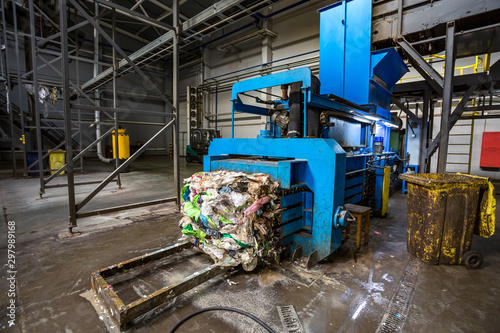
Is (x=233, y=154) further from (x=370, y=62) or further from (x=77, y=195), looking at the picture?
(x=77, y=195)

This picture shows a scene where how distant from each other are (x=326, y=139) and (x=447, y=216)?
5.34ft

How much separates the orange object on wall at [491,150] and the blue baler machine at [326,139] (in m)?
4.92

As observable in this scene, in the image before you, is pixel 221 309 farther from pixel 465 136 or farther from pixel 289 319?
pixel 465 136

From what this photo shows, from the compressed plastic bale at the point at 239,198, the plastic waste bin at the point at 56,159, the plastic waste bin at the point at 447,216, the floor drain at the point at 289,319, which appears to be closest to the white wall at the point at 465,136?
the plastic waste bin at the point at 447,216

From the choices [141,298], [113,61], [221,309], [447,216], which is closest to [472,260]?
[447,216]

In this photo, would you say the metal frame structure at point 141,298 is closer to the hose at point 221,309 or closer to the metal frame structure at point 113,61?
the hose at point 221,309

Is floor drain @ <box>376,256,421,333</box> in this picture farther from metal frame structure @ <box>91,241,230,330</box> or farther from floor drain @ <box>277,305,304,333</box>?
metal frame structure @ <box>91,241,230,330</box>

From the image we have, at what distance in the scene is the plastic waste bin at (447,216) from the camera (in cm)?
263

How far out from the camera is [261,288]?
2295 mm

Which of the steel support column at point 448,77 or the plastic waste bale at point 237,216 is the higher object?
the steel support column at point 448,77

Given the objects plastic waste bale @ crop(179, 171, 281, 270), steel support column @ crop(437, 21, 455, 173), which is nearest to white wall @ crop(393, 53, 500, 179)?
steel support column @ crop(437, 21, 455, 173)

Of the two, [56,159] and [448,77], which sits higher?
[448,77]

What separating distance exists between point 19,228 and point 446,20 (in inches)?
305

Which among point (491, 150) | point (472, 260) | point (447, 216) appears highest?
point (491, 150)
